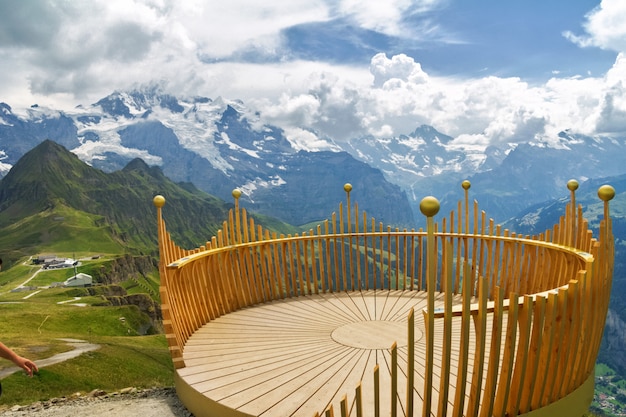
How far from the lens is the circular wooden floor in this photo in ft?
17.1

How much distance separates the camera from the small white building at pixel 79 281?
74.2 meters

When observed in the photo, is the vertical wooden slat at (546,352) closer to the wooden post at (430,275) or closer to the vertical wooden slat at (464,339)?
the vertical wooden slat at (464,339)

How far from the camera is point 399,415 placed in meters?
4.66

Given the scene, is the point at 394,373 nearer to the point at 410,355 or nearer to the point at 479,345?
the point at 410,355

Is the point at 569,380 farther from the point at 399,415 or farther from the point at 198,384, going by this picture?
the point at 198,384

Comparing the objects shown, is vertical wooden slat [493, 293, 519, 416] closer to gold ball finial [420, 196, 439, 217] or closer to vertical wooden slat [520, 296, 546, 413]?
vertical wooden slat [520, 296, 546, 413]

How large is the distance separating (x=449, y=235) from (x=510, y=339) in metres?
6.20

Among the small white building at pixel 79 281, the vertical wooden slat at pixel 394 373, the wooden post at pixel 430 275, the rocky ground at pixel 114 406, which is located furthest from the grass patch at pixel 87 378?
the small white building at pixel 79 281

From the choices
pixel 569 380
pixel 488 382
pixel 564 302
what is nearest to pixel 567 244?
pixel 569 380

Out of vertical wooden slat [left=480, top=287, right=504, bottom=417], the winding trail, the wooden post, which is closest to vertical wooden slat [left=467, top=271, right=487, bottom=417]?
vertical wooden slat [left=480, top=287, right=504, bottom=417]

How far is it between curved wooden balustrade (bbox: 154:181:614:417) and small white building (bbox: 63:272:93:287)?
73.7 meters

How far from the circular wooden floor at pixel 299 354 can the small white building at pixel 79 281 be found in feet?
245

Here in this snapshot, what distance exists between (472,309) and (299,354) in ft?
11.0

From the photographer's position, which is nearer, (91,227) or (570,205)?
(570,205)
